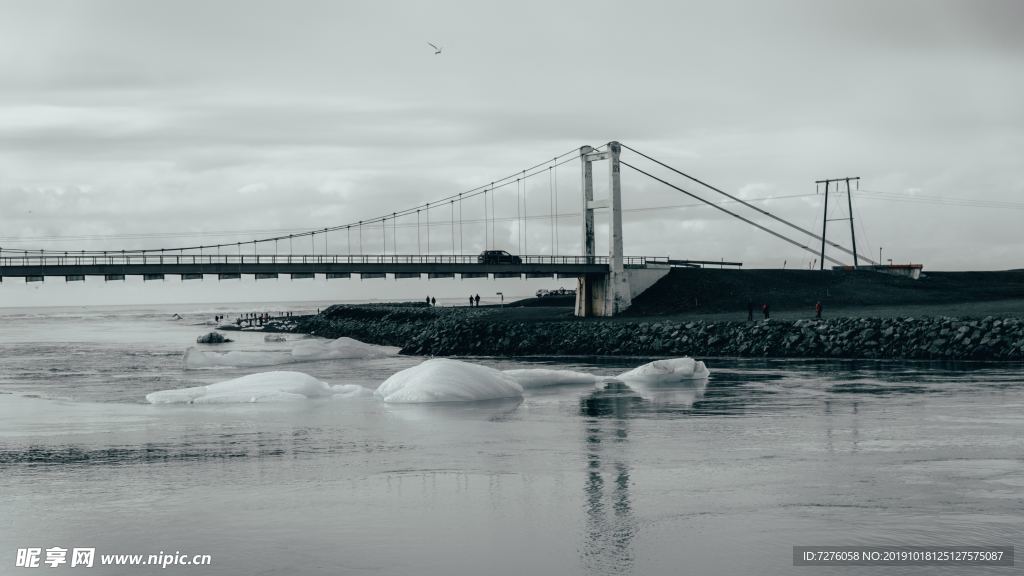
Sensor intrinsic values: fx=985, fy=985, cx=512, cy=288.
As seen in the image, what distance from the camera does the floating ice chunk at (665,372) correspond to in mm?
34844

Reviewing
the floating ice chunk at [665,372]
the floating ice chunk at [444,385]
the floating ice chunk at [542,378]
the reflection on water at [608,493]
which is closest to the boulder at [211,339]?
the floating ice chunk at [542,378]

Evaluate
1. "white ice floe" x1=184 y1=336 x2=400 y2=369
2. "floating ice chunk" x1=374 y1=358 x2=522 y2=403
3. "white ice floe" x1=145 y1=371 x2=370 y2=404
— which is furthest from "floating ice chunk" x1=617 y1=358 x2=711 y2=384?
"white ice floe" x1=184 y1=336 x2=400 y2=369

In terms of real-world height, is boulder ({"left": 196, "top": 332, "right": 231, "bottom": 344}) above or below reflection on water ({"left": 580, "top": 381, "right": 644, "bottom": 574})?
above

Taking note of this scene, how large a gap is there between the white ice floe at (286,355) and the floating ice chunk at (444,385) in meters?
20.3

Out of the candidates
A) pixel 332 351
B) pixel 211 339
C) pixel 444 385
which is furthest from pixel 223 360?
pixel 211 339

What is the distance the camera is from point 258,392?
2964cm

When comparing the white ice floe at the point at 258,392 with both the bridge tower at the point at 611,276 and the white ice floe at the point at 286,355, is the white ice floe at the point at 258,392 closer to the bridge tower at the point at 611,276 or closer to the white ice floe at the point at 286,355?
the white ice floe at the point at 286,355

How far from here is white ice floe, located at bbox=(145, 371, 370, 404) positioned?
29.3m

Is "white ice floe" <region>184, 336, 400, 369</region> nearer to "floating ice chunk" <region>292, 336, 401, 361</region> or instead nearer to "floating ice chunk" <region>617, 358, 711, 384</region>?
"floating ice chunk" <region>292, 336, 401, 361</region>

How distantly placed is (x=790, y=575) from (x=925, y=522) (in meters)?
3.12

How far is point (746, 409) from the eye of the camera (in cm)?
2552

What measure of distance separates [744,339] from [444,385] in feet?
80.8

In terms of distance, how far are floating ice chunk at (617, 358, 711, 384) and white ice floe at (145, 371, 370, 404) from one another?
9.89 meters

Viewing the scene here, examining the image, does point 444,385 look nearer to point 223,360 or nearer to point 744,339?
point 223,360
